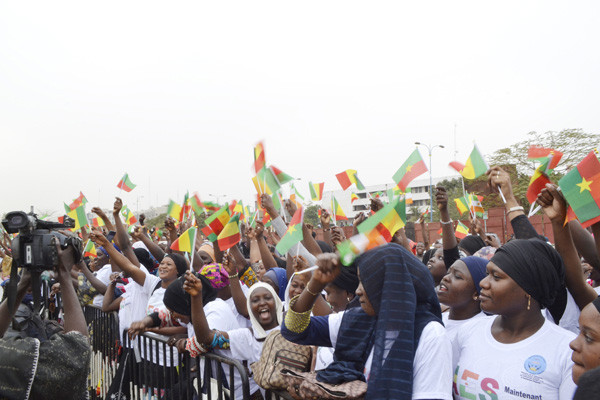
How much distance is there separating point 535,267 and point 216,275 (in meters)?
2.89

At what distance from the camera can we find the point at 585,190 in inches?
108

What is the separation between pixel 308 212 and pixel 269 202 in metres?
53.9

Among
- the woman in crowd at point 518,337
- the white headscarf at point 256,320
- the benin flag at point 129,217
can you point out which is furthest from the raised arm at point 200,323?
the benin flag at point 129,217

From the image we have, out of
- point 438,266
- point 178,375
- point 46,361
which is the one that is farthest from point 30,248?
point 438,266

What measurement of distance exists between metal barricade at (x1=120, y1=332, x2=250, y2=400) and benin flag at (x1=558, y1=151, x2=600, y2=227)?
2.27 metres

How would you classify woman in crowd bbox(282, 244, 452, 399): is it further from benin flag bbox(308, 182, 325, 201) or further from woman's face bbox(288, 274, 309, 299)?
benin flag bbox(308, 182, 325, 201)

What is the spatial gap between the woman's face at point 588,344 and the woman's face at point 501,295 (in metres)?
0.62

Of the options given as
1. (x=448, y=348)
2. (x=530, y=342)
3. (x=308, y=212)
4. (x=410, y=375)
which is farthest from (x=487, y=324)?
(x=308, y=212)

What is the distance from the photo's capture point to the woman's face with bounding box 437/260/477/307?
3.07m

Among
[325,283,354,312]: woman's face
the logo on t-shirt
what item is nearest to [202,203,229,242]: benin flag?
[325,283,354,312]: woman's face

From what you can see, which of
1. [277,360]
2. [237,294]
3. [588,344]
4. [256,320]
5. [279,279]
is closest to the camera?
[588,344]

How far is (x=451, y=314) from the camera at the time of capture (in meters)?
3.23

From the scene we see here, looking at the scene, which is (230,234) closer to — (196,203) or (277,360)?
(277,360)

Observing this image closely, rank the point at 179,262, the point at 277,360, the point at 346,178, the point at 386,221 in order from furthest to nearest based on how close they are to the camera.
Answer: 1. the point at 346,178
2. the point at 179,262
3. the point at 386,221
4. the point at 277,360
